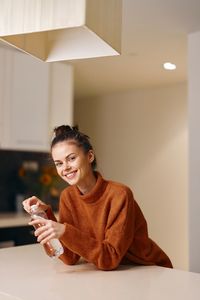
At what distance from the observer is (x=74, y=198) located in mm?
1468

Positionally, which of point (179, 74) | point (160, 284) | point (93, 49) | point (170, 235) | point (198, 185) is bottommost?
point (170, 235)

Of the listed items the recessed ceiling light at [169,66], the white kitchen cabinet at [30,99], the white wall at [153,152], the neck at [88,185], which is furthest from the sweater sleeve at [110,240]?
the white wall at [153,152]

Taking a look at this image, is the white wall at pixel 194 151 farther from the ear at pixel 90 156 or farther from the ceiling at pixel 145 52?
the ear at pixel 90 156

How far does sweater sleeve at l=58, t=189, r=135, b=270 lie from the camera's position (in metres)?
1.28

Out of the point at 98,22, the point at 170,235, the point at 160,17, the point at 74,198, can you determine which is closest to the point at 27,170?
the point at 170,235

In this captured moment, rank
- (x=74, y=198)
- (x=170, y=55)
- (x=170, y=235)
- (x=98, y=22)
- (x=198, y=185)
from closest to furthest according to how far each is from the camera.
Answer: (x=98, y=22) → (x=74, y=198) → (x=198, y=185) → (x=170, y=55) → (x=170, y=235)

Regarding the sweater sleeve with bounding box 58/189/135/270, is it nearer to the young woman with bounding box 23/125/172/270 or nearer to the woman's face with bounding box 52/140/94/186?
the young woman with bounding box 23/125/172/270

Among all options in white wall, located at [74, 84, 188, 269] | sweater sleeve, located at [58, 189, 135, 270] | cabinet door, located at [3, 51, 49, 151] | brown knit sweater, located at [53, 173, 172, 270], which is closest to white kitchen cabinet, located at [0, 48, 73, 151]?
cabinet door, located at [3, 51, 49, 151]

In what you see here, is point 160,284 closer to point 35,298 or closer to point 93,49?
point 35,298

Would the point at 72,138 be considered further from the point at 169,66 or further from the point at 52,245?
the point at 169,66

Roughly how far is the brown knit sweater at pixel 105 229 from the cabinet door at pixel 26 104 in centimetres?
178

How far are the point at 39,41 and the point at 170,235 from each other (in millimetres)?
3101

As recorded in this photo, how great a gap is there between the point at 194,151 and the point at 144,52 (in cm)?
90

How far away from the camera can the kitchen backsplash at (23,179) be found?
363cm
